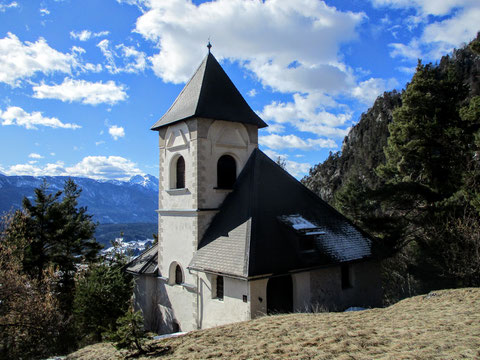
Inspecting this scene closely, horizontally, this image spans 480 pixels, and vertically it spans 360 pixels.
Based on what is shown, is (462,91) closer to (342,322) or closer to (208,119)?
(208,119)

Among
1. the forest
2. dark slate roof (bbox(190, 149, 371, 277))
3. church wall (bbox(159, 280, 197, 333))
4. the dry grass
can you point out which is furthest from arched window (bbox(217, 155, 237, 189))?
the dry grass

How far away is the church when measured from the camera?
1243 centimetres

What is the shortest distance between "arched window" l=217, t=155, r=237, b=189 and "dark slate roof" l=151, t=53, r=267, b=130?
6.26 ft

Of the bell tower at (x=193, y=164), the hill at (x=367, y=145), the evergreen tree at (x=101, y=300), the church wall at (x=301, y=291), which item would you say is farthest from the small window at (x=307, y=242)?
the hill at (x=367, y=145)

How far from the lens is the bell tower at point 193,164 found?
15.0m

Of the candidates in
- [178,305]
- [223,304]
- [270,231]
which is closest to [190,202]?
[270,231]

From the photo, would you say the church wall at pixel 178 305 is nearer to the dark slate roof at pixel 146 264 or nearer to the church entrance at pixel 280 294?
the dark slate roof at pixel 146 264

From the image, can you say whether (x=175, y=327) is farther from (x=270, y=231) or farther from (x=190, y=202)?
(x=270, y=231)

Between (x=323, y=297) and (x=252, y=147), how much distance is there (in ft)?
24.6

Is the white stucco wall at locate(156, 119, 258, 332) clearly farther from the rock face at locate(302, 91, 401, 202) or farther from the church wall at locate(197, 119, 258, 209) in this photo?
Answer: the rock face at locate(302, 91, 401, 202)

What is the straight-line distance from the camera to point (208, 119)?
15.3 m

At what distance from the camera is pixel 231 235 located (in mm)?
13156

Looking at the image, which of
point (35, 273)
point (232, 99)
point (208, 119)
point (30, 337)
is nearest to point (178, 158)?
point (208, 119)

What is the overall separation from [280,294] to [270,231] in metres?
2.64
